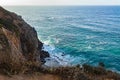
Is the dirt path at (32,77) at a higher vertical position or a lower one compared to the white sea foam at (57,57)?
higher

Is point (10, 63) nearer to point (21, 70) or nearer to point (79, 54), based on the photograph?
point (21, 70)

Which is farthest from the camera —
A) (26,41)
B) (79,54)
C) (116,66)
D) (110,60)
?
(79,54)

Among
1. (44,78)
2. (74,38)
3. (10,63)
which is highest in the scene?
(10,63)

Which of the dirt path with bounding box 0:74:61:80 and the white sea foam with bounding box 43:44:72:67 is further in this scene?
the white sea foam with bounding box 43:44:72:67

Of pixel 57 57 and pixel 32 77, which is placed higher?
pixel 32 77

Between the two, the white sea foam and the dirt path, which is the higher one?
the dirt path

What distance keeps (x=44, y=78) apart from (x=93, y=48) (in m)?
40.2

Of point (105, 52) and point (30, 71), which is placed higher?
point (30, 71)

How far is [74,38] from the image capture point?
61188 mm

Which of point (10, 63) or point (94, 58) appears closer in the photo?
point (10, 63)

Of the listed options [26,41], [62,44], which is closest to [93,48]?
[62,44]

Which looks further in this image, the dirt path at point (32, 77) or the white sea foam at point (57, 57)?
the white sea foam at point (57, 57)

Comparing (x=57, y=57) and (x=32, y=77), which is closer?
(x=32, y=77)

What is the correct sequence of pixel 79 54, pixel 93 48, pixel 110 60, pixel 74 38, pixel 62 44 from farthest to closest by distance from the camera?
pixel 74 38 → pixel 62 44 → pixel 93 48 → pixel 79 54 → pixel 110 60
